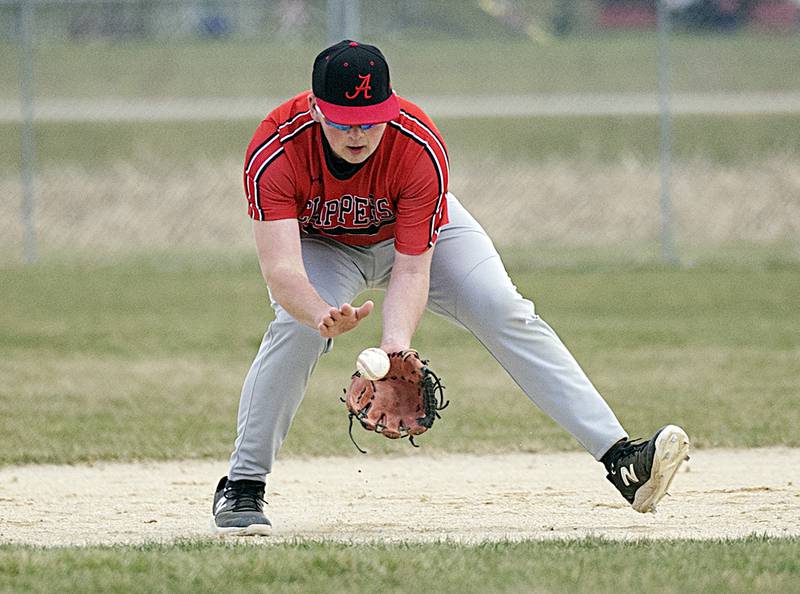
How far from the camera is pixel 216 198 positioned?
16438mm

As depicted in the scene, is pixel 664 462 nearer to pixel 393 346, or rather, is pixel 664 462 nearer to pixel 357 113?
pixel 393 346

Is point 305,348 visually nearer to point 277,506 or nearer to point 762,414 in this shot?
point 277,506

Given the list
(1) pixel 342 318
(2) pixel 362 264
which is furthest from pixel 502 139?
(1) pixel 342 318

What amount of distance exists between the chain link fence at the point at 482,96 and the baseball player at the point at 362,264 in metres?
10.3

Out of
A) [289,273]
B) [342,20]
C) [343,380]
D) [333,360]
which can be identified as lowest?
[333,360]

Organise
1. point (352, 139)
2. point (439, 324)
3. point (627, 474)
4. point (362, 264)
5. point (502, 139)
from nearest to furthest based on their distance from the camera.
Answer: point (352, 139) → point (627, 474) → point (362, 264) → point (439, 324) → point (502, 139)

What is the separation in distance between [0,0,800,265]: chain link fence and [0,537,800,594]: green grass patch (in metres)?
10.9

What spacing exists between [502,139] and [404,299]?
52.2 ft

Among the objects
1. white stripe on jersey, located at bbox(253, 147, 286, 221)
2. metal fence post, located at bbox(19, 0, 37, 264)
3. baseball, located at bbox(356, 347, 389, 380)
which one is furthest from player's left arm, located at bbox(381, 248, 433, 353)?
metal fence post, located at bbox(19, 0, 37, 264)

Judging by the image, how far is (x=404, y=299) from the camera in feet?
15.1

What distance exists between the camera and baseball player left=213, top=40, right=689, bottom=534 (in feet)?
14.8

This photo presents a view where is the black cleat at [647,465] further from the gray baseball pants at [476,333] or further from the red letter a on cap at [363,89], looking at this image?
the red letter a on cap at [363,89]

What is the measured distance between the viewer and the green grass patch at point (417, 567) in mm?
3820

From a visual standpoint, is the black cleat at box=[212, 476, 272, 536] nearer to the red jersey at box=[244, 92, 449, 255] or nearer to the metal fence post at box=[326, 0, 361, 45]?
the red jersey at box=[244, 92, 449, 255]
